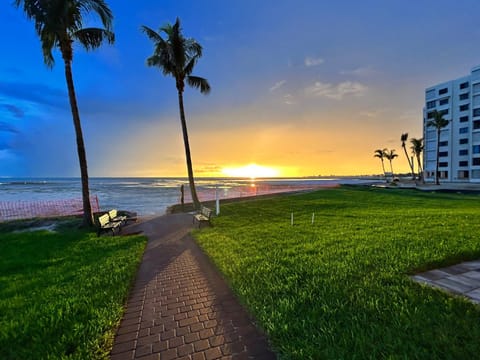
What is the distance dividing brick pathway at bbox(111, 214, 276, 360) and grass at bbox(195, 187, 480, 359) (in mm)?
271

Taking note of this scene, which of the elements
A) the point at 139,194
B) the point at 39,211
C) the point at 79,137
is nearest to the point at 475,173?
the point at 139,194

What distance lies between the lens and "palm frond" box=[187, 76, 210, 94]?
49.6ft

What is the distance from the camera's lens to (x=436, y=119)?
42.8m

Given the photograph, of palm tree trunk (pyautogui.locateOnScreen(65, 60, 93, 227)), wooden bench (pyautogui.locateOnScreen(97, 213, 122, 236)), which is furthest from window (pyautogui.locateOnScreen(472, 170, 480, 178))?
palm tree trunk (pyautogui.locateOnScreen(65, 60, 93, 227))

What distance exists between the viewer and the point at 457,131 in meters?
51.1

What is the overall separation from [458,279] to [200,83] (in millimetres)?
15083

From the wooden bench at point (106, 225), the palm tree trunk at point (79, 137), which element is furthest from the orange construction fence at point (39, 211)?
the wooden bench at point (106, 225)

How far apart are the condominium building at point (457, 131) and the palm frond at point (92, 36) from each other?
56.6 meters

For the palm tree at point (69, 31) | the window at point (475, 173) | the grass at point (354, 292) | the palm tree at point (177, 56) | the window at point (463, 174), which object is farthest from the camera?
the window at point (463, 174)

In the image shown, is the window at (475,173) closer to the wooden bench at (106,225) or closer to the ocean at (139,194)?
the ocean at (139,194)

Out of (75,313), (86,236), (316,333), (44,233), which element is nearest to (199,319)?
(316,333)

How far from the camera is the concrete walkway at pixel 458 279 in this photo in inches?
140

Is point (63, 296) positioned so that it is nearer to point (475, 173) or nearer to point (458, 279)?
point (458, 279)

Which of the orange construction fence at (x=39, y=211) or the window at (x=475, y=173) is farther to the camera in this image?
the window at (x=475, y=173)
